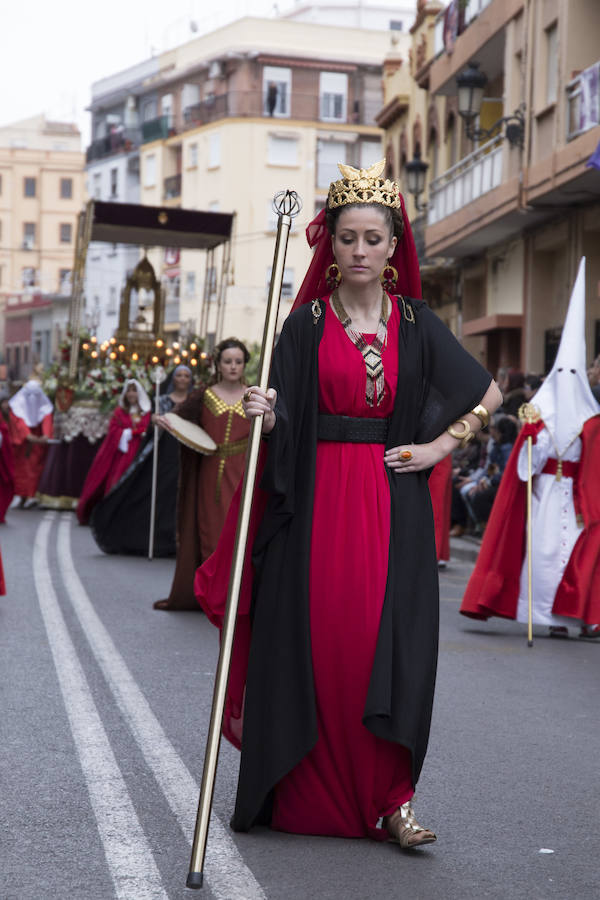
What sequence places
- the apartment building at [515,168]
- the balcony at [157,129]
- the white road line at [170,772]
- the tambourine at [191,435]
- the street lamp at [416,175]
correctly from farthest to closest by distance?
1. the balcony at [157,129]
2. the street lamp at [416,175]
3. the apartment building at [515,168]
4. the tambourine at [191,435]
5. the white road line at [170,772]

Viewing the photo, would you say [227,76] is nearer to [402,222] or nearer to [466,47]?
[466,47]

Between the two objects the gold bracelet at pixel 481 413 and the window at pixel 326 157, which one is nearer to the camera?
the gold bracelet at pixel 481 413

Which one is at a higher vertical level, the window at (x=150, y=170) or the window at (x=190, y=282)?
the window at (x=150, y=170)

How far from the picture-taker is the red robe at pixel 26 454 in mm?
24016

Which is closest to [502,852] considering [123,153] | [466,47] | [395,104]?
[466,47]

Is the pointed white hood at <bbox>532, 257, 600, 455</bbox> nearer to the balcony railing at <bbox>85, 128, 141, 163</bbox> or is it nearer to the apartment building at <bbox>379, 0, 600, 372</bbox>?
the apartment building at <bbox>379, 0, 600, 372</bbox>

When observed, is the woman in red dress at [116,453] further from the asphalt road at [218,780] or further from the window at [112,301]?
the window at [112,301]

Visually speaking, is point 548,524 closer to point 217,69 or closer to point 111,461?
point 111,461

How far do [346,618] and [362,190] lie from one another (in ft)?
4.40

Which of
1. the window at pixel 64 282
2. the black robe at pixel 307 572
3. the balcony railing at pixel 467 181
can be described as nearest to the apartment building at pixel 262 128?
the window at pixel 64 282

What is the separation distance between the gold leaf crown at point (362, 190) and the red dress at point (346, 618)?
383mm

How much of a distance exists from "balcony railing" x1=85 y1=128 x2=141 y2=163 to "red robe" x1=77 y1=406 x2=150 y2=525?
172ft

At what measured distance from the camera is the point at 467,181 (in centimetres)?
2711

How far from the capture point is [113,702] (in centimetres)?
717
